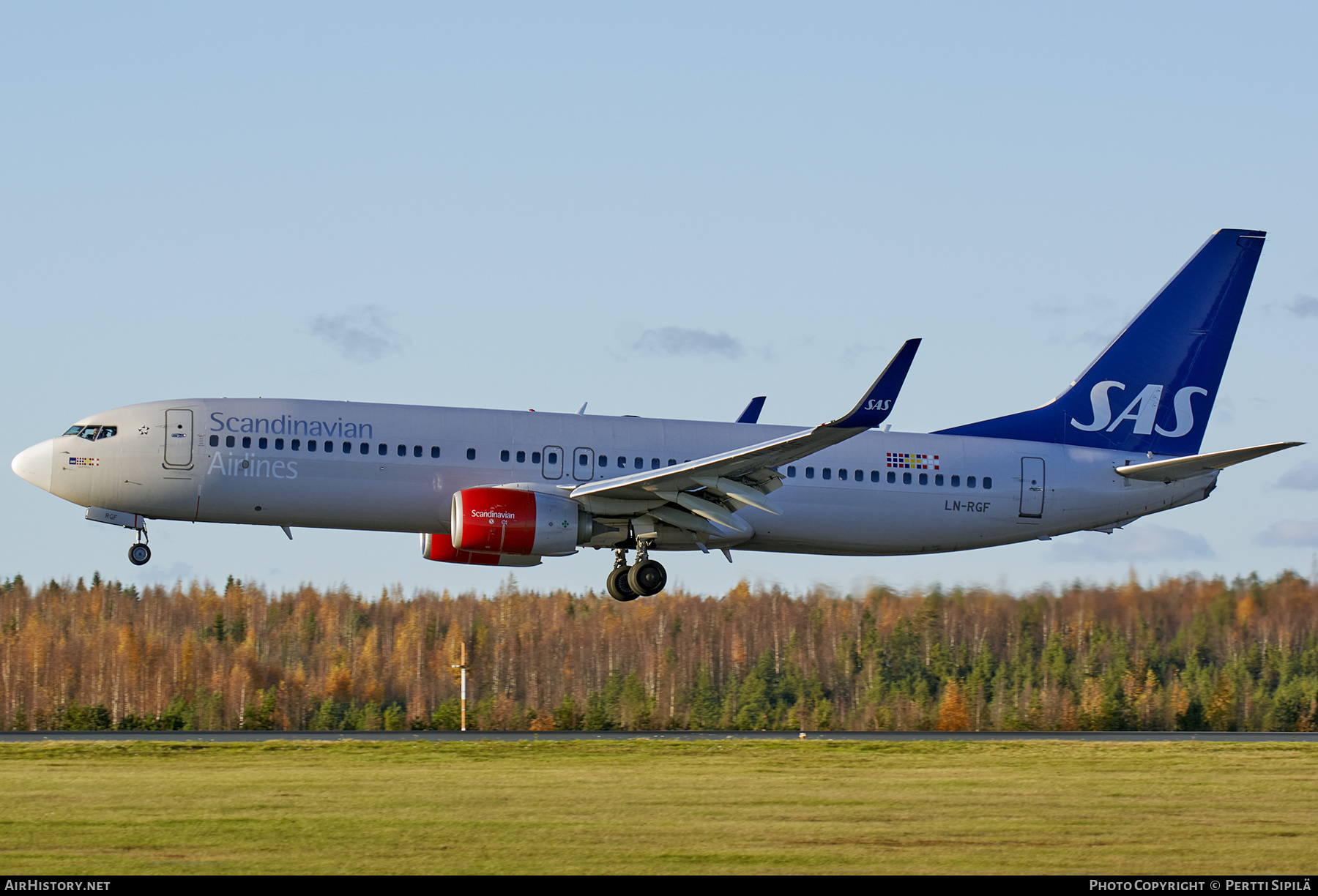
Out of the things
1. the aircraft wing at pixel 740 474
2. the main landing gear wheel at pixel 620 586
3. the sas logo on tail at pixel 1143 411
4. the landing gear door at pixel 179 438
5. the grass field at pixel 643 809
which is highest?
the sas logo on tail at pixel 1143 411

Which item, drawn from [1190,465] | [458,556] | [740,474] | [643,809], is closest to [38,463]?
[458,556]

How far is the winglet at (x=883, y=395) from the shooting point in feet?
84.3

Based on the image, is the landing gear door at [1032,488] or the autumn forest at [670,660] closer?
the landing gear door at [1032,488]

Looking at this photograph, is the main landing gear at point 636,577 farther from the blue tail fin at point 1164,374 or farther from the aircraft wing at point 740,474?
the blue tail fin at point 1164,374

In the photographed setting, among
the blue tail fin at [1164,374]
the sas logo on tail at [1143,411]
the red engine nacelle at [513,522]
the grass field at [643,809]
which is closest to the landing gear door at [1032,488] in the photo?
the blue tail fin at [1164,374]

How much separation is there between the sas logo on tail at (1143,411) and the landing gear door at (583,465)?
39.7 ft

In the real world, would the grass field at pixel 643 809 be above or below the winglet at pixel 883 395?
below

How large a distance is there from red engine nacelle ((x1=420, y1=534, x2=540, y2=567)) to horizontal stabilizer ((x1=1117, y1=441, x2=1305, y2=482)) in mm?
13944

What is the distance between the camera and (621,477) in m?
31.2

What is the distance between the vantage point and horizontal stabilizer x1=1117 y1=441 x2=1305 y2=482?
29.9m
